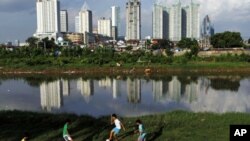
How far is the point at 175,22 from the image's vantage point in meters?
188

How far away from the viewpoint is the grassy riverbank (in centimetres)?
1548

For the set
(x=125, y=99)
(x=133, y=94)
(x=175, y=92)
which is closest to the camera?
(x=125, y=99)

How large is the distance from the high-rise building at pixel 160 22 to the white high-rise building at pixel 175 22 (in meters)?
2.41

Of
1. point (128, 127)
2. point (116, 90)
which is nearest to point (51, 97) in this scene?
point (116, 90)

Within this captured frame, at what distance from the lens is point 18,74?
66.8 metres

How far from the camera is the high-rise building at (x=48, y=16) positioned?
18888 cm

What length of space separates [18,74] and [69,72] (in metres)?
9.25

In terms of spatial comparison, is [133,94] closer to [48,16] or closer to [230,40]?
[230,40]

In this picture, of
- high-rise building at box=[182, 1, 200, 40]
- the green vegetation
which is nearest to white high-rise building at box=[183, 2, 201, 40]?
high-rise building at box=[182, 1, 200, 40]

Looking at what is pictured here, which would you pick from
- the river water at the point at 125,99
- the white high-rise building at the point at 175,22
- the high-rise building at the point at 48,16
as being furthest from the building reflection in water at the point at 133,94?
the high-rise building at the point at 48,16

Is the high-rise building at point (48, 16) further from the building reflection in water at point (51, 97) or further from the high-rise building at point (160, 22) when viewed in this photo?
the building reflection in water at point (51, 97)

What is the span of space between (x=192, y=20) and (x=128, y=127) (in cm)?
17395

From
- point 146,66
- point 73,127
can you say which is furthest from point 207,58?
point 73,127

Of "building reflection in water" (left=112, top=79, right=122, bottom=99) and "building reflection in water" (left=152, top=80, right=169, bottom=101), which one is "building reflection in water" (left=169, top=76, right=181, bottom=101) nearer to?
"building reflection in water" (left=152, top=80, right=169, bottom=101)
